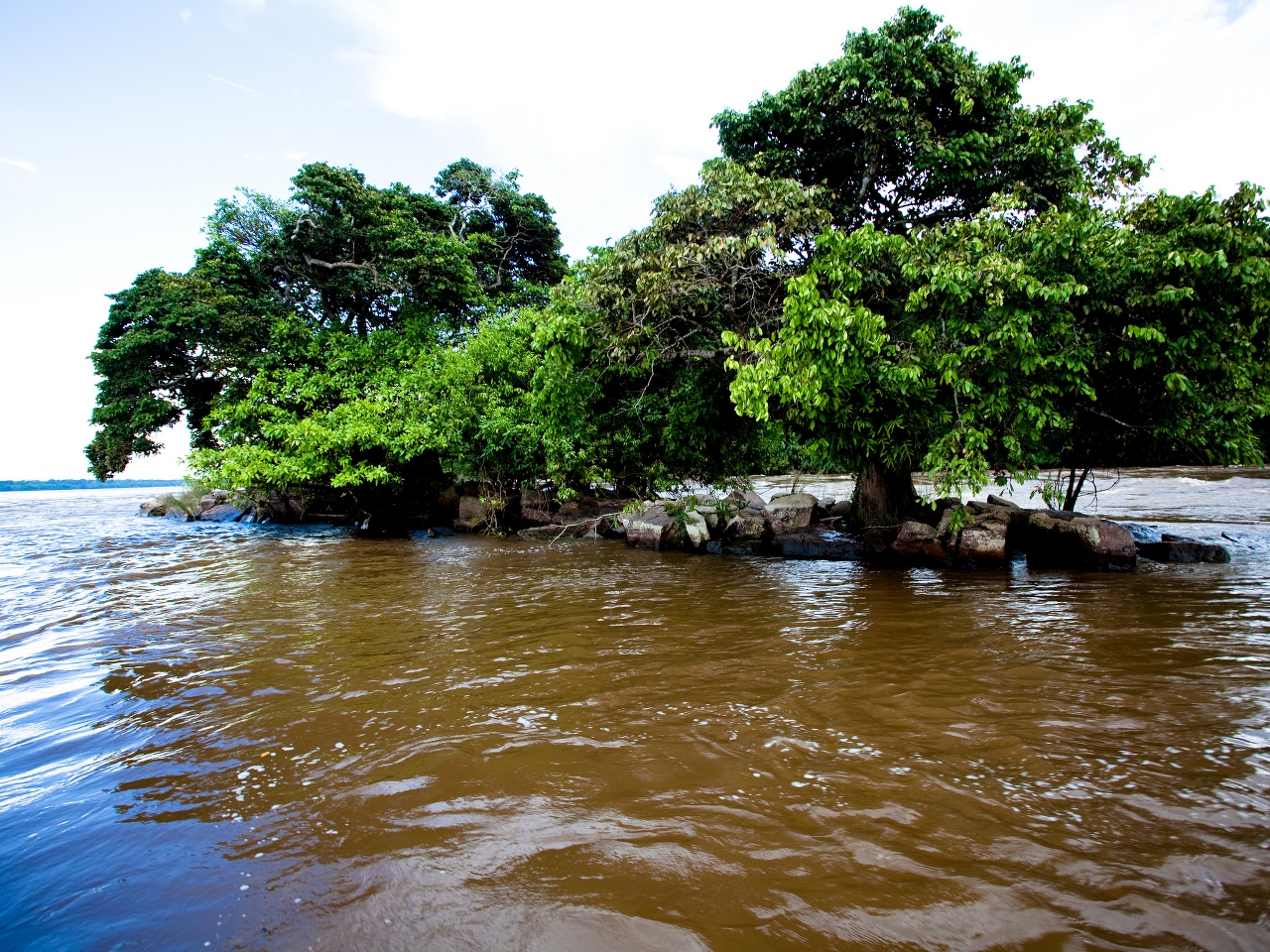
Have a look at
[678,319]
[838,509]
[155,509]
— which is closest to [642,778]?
[678,319]

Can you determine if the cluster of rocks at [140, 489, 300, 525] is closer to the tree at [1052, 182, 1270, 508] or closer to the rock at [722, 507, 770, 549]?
the rock at [722, 507, 770, 549]

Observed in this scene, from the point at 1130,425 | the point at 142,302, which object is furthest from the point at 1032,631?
the point at 142,302

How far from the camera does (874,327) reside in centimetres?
832

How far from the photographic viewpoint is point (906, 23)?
1041 cm

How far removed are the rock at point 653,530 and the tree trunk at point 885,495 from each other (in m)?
4.15

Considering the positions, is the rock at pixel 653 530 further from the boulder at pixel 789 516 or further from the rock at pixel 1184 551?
the rock at pixel 1184 551

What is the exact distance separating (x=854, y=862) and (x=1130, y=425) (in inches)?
424

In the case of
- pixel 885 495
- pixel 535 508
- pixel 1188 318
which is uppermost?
pixel 1188 318

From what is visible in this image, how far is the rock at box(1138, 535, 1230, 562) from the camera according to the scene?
31.9 ft

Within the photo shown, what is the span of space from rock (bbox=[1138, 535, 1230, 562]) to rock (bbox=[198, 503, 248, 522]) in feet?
85.8

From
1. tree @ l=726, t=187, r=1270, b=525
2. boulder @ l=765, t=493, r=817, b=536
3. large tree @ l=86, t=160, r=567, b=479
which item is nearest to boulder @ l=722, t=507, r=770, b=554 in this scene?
boulder @ l=765, t=493, r=817, b=536

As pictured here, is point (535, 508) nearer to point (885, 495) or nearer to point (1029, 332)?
point (885, 495)

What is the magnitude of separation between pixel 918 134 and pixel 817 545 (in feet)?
24.6

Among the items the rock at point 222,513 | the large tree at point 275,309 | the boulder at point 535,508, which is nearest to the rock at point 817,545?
the boulder at point 535,508
